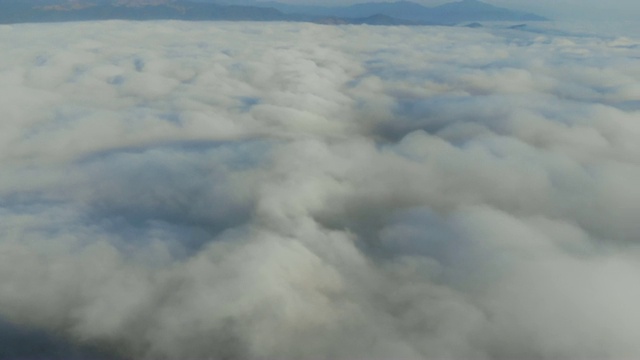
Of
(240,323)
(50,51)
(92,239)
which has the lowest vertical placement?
(50,51)

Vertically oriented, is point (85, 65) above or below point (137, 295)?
below

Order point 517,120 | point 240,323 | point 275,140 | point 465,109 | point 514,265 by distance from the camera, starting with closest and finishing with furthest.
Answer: point 240,323 → point 514,265 → point 275,140 → point 517,120 → point 465,109

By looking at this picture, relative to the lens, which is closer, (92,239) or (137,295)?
(137,295)

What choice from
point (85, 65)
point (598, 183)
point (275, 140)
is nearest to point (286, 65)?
point (85, 65)

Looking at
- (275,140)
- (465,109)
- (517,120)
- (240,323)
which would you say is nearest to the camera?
(240,323)

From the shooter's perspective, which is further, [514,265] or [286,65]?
[286,65]

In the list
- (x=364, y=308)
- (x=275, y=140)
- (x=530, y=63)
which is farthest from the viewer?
(x=530, y=63)

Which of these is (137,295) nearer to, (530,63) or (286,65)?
(286,65)

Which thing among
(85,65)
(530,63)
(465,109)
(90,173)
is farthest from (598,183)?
(85,65)

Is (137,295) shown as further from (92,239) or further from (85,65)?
(85,65)
